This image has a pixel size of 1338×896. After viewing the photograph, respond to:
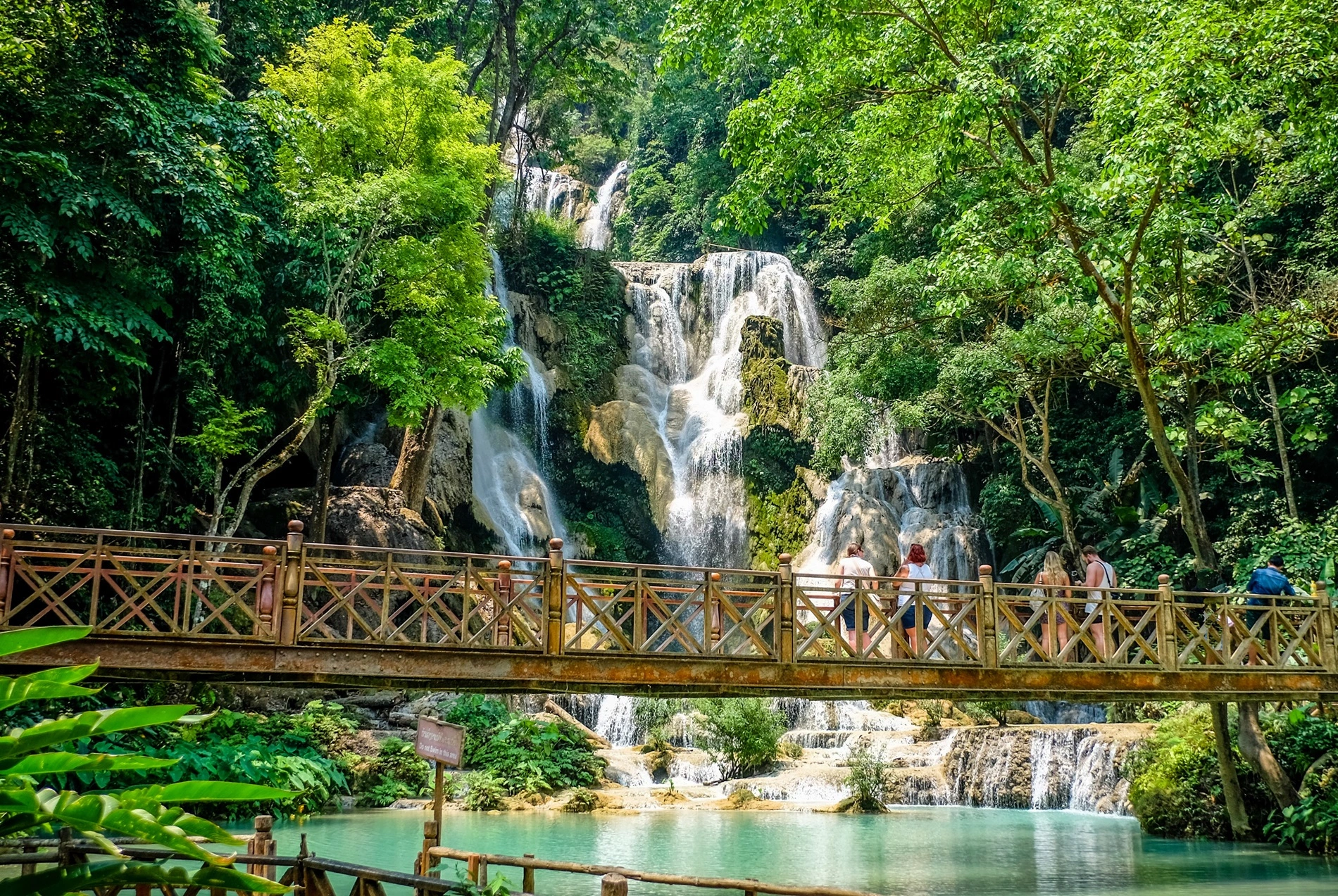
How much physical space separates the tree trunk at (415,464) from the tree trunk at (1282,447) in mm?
16195

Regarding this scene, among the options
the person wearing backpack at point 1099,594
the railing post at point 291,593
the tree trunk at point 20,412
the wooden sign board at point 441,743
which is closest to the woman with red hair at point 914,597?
the person wearing backpack at point 1099,594

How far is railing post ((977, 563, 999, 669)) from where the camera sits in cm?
1097

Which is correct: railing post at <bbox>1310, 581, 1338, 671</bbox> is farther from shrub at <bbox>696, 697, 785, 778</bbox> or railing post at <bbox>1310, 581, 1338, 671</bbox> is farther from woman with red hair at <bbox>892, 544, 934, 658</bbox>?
shrub at <bbox>696, 697, 785, 778</bbox>

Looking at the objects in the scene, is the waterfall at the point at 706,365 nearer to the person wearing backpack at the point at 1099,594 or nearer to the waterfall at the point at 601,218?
the waterfall at the point at 601,218

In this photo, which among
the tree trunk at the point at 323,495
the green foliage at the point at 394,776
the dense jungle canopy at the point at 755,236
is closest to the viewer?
the dense jungle canopy at the point at 755,236

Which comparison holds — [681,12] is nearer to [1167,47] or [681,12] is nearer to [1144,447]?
[1167,47]

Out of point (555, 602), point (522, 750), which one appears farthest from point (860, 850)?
point (522, 750)

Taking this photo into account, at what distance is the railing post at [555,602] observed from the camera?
392 inches

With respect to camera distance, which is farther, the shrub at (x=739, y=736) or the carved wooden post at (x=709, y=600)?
the shrub at (x=739, y=736)

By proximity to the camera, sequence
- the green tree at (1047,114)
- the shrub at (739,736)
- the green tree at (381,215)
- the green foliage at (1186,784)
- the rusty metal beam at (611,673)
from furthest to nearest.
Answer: the shrub at (739,736) → the green tree at (381,215) → the green foliage at (1186,784) → the green tree at (1047,114) → the rusty metal beam at (611,673)

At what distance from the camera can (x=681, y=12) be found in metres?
15.6

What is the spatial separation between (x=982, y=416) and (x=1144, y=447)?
422 cm

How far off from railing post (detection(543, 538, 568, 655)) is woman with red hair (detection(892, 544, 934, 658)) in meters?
3.51

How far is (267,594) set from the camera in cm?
1007
